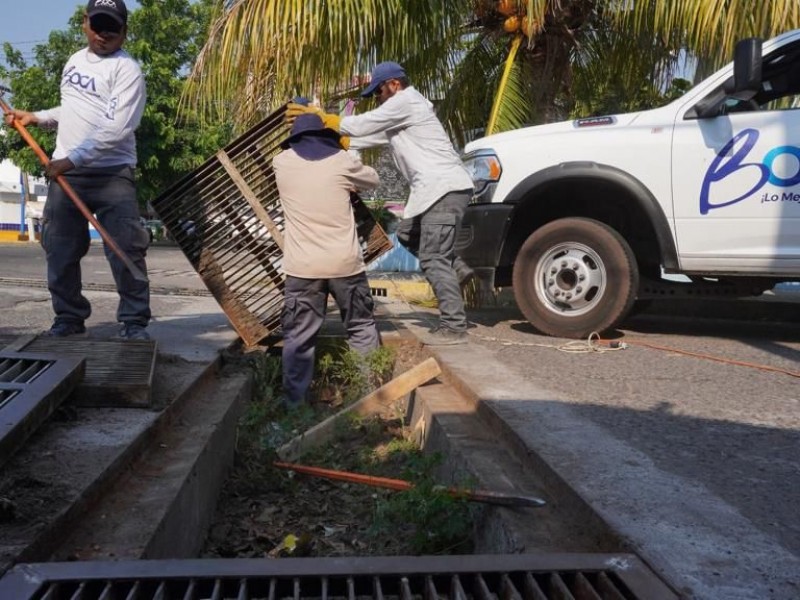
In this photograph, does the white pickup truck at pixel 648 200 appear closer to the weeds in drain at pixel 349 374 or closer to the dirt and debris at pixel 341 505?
the weeds in drain at pixel 349 374

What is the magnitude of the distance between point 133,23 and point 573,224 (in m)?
29.3

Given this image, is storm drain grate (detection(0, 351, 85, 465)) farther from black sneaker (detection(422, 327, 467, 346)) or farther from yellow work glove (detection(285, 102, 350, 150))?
black sneaker (detection(422, 327, 467, 346))

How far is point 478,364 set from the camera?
4473 mm

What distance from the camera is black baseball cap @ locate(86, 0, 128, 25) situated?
4062 mm

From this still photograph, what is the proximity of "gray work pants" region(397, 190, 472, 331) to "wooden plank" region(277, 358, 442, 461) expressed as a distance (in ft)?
2.79

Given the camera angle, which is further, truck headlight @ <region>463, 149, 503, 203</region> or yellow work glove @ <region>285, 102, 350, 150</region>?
truck headlight @ <region>463, 149, 503, 203</region>

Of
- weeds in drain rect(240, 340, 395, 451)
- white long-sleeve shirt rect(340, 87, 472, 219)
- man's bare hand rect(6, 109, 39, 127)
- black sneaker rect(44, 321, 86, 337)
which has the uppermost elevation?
man's bare hand rect(6, 109, 39, 127)

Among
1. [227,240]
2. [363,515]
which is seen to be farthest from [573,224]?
[363,515]

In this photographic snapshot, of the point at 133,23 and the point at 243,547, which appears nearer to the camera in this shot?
the point at 243,547

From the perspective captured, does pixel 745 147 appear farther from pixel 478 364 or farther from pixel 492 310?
pixel 492 310

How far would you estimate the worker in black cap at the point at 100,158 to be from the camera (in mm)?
4160

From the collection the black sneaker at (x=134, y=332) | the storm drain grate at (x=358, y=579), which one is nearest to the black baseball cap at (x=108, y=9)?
the black sneaker at (x=134, y=332)

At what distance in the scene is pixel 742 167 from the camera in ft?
16.4

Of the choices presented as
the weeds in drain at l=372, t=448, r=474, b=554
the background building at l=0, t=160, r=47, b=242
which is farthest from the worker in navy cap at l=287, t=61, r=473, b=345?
the background building at l=0, t=160, r=47, b=242
